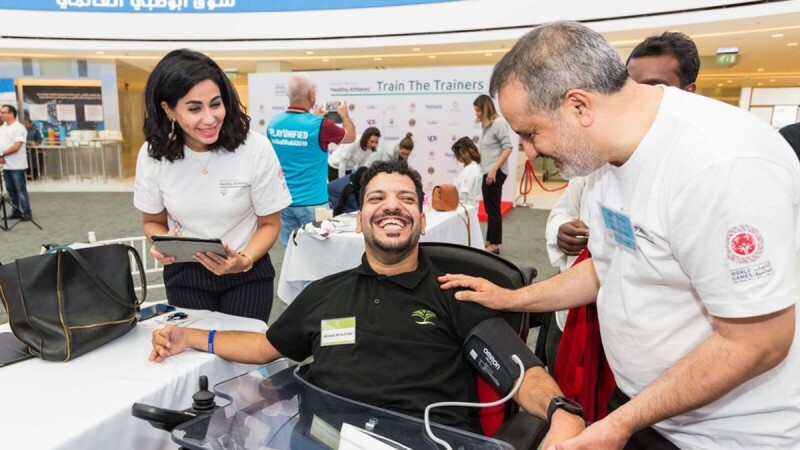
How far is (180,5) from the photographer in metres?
11.6

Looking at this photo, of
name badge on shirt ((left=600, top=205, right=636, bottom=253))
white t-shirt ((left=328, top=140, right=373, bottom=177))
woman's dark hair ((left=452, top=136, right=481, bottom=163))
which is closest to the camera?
name badge on shirt ((left=600, top=205, right=636, bottom=253))

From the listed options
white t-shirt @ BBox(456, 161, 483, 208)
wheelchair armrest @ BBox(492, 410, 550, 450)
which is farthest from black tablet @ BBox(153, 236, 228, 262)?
white t-shirt @ BBox(456, 161, 483, 208)

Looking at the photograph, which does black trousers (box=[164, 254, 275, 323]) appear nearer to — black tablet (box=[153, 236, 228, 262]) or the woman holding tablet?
the woman holding tablet

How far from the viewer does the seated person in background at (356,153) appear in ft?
21.4

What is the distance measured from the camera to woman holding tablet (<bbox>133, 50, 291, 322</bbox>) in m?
1.66

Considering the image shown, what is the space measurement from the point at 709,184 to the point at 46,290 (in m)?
1.60

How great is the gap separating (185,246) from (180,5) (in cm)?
1211

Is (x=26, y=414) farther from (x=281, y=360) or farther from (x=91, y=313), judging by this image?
(x=281, y=360)

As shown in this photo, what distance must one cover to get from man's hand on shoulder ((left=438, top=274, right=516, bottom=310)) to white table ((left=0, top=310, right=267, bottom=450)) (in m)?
0.73

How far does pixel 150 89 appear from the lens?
5.47ft

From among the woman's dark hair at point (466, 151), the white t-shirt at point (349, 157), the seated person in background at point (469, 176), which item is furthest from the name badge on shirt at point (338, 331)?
the white t-shirt at point (349, 157)

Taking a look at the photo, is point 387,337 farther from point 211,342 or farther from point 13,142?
point 13,142

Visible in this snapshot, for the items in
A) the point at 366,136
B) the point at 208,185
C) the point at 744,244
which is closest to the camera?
the point at 744,244

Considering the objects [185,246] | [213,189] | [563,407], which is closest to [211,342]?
[185,246]
